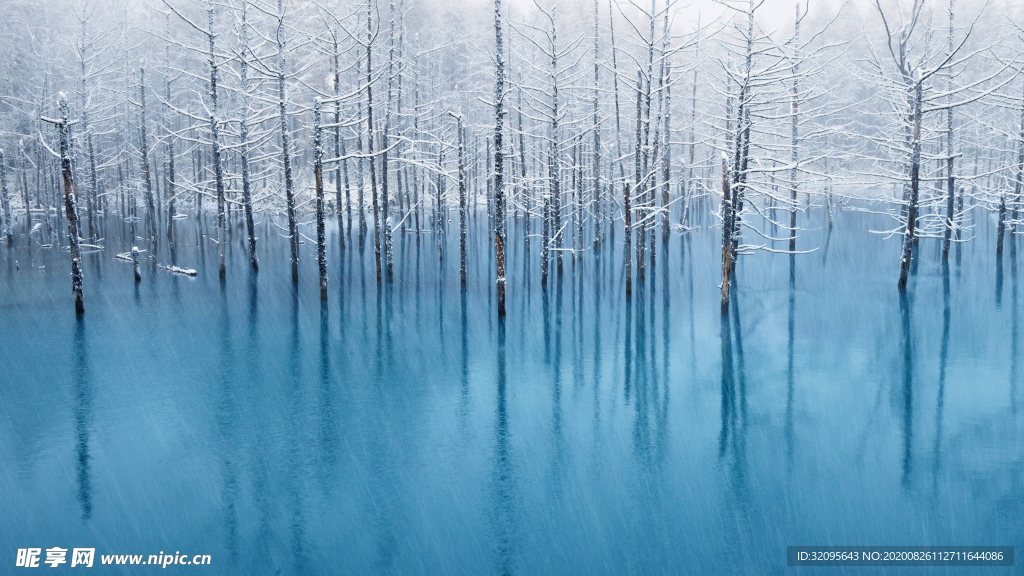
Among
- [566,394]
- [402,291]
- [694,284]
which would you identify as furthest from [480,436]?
[694,284]

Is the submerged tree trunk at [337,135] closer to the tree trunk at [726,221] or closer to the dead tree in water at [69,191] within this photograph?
the dead tree in water at [69,191]

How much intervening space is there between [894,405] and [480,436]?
8.21 metres

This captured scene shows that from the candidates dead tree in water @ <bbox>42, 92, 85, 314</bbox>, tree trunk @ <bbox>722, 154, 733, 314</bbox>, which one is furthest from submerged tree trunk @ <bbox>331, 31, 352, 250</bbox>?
tree trunk @ <bbox>722, 154, 733, 314</bbox>

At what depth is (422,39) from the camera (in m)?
61.6

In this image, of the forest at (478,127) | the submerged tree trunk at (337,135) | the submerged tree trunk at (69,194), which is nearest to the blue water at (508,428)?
the submerged tree trunk at (69,194)

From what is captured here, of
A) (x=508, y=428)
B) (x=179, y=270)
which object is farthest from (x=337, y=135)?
(x=508, y=428)

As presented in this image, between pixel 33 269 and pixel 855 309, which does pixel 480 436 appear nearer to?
pixel 855 309

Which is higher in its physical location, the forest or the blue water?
the forest

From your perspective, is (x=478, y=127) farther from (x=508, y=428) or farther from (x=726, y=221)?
(x=508, y=428)

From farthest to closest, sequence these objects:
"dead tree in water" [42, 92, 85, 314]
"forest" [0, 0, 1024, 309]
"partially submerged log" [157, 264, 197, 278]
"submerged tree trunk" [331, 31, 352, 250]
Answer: "partially submerged log" [157, 264, 197, 278], "submerged tree trunk" [331, 31, 352, 250], "forest" [0, 0, 1024, 309], "dead tree in water" [42, 92, 85, 314]

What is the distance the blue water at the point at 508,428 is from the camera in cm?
848

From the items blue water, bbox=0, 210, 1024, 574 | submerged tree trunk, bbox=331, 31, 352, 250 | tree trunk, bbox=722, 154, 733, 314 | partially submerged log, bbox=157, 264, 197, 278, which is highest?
submerged tree trunk, bbox=331, 31, 352, 250

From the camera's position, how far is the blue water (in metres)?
8.48

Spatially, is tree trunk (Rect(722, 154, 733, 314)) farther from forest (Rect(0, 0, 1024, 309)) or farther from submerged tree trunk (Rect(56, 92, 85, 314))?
submerged tree trunk (Rect(56, 92, 85, 314))
